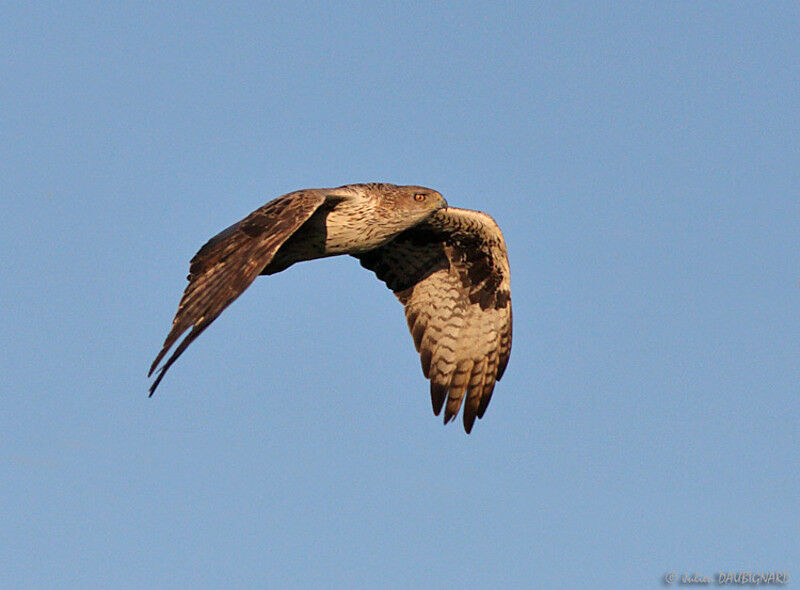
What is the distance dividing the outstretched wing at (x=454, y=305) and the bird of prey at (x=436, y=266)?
0.04 ft

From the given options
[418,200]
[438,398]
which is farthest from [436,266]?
[418,200]

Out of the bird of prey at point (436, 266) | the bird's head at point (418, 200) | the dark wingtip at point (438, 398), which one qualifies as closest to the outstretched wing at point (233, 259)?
the bird of prey at point (436, 266)

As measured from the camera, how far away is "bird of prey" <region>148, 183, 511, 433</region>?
13938 millimetres

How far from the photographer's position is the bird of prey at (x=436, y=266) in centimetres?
1394

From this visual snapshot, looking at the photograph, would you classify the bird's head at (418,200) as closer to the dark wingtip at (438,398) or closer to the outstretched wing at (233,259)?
the outstretched wing at (233,259)

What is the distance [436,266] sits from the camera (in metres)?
16.2

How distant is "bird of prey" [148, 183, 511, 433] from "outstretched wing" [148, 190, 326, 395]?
97 centimetres

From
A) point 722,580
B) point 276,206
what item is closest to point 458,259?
point 276,206

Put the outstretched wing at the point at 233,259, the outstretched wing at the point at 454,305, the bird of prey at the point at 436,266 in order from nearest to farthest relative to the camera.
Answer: the outstretched wing at the point at 233,259
the bird of prey at the point at 436,266
the outstretched wing at the point at 454,305

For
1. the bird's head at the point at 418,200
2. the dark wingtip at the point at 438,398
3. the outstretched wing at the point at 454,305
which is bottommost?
the dark wingtip at the point at 438,398

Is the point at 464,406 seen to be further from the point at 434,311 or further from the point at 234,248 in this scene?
the point at 234,248

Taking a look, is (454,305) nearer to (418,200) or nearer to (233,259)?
(418,200)

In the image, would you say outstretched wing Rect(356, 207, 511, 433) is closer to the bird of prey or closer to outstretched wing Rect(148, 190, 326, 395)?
the bird of prey

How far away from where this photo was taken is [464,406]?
1597 centimetres
